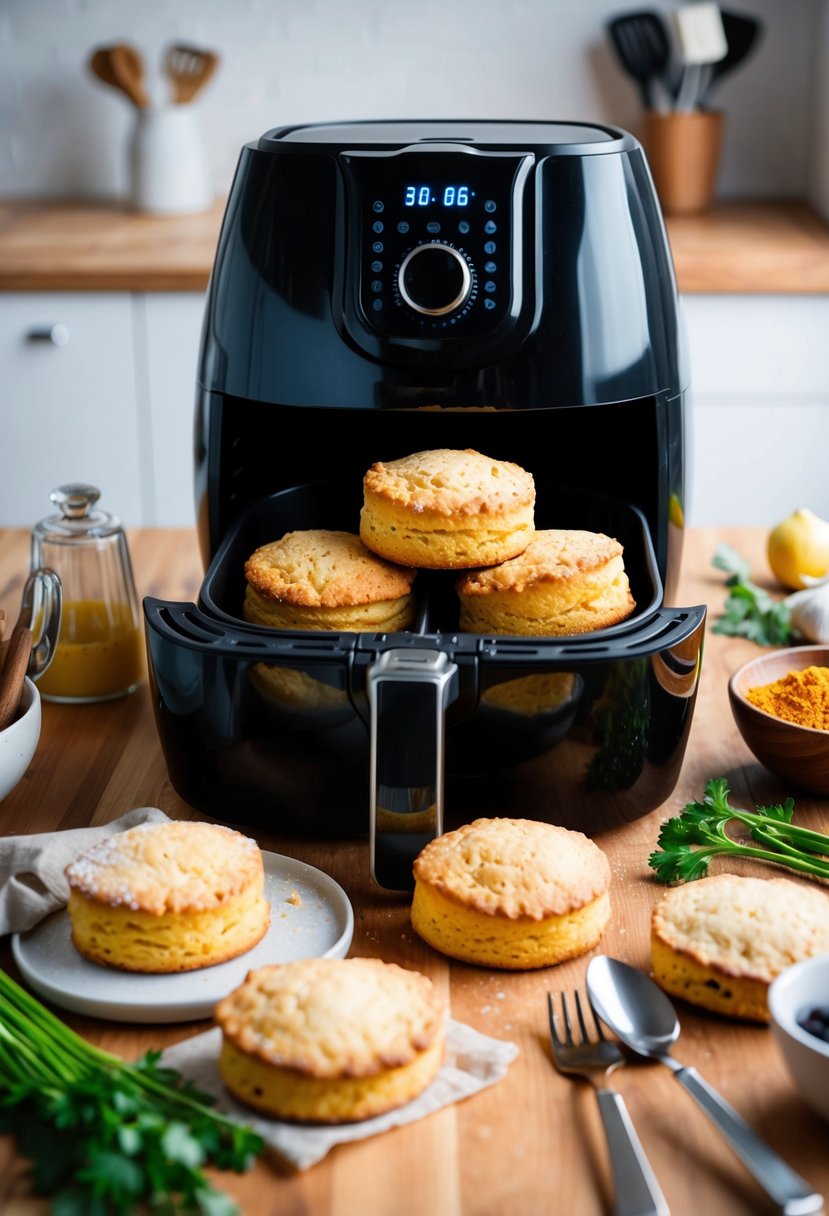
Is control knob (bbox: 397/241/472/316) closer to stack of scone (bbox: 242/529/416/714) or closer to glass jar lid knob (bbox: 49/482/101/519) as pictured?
stack of scone (bbox: 242/529/416/714)

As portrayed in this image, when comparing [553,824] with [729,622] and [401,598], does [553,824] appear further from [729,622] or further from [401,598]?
[729,622]

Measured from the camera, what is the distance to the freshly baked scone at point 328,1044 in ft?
2.37

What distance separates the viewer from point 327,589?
104 centimetres

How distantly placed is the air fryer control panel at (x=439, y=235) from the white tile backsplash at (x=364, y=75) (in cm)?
205

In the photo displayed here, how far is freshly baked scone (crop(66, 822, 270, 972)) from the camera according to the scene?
831 mm

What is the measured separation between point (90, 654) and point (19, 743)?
0.85ft

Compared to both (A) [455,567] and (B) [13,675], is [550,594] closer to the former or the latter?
(A) [455,567]

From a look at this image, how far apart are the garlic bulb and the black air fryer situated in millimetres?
233

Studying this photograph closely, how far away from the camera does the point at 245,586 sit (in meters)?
1.15

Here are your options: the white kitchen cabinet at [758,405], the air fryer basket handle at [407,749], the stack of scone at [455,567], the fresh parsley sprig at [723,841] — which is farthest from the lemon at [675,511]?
the white kitchen cabinet at [758,405]

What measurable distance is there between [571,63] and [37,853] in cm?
254

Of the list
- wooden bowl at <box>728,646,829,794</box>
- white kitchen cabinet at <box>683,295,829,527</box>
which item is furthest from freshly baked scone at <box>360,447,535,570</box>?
white kitchen cabinet at <box>683,295,829,527</box>

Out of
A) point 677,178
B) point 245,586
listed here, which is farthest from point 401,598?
point 677,178

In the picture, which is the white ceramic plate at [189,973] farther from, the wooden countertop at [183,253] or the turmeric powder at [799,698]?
the wooden countertop at [183,253]
